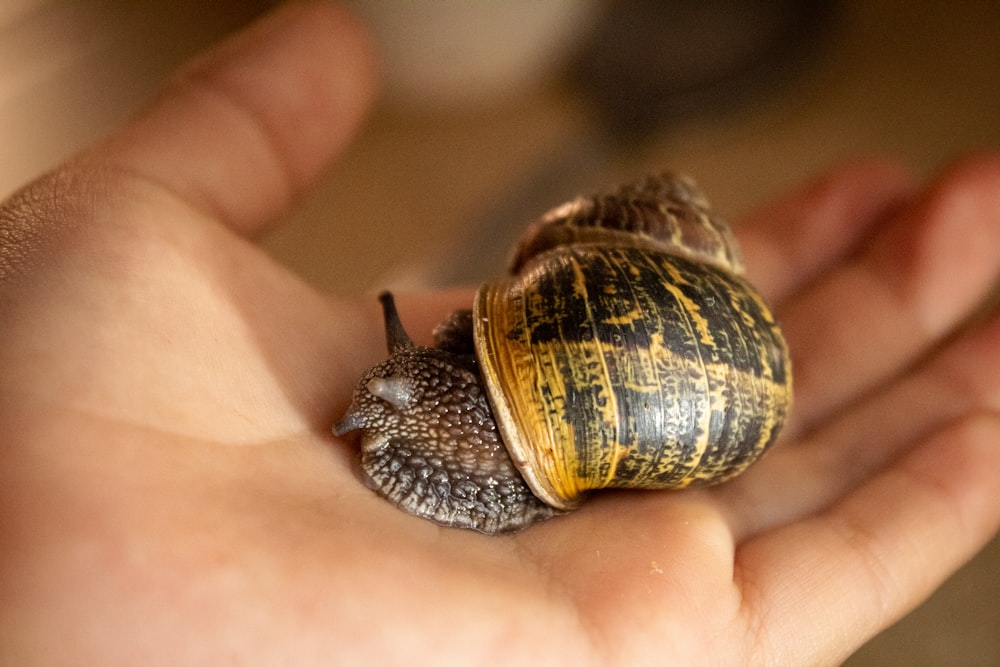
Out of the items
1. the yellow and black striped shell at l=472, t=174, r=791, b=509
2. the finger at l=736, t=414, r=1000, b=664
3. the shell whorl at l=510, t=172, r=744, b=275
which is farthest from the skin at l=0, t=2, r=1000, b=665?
the shell whorl at l=510, t=172, r=744, b=275

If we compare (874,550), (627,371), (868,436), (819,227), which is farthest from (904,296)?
(627,371)

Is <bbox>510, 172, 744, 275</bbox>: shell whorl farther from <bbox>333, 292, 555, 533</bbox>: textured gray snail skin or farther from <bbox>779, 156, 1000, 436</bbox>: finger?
<bbox>779, 156, 1000, 436</bbox>: finger

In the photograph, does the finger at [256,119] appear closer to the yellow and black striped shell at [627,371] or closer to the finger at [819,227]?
the yellow and black striped shell at [627,371]

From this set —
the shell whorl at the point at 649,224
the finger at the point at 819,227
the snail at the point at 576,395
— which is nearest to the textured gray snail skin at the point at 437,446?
the snail at the point at 576,395

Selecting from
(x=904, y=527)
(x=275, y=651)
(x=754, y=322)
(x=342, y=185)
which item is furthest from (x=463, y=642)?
(x=342, y=185)

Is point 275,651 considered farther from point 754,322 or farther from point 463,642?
point 754,322

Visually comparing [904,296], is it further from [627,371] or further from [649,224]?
[627,371]

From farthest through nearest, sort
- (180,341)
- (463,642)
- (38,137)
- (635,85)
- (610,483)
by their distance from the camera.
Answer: (635,85), (38,137), (610,483), (180,341), (463,642)
